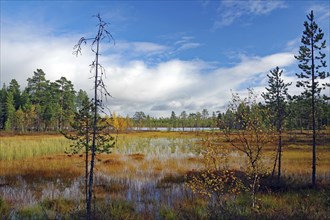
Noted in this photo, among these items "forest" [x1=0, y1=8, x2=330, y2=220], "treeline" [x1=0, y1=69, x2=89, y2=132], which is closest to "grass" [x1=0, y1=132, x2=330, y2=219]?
"forest" [x1=0, y1=8, x2=330, y2=220]

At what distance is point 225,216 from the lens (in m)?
8.93

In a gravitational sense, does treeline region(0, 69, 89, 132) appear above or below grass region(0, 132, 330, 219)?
above

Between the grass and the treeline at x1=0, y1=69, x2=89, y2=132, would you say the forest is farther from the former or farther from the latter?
the treeline at x1=0, y1=69, x2=89, y2=132

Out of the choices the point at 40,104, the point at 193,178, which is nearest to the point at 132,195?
the point at 193,178

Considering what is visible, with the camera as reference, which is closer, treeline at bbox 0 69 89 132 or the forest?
the forest

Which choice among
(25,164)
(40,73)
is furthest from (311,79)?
(40,73)

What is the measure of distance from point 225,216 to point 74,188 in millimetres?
9837

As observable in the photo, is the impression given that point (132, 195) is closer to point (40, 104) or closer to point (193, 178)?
point (193, 178)

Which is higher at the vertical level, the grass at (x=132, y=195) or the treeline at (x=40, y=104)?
the treeline at (x=40, y=104)

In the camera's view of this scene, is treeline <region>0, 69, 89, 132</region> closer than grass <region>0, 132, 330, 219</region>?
No

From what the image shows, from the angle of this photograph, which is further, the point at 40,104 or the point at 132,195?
the point at 40,104

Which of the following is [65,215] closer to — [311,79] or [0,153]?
[311,79]

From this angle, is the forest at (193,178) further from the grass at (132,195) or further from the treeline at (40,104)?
the treeline at (40,104)

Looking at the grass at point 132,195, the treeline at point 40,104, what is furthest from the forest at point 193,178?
the treeline at point 40,104
